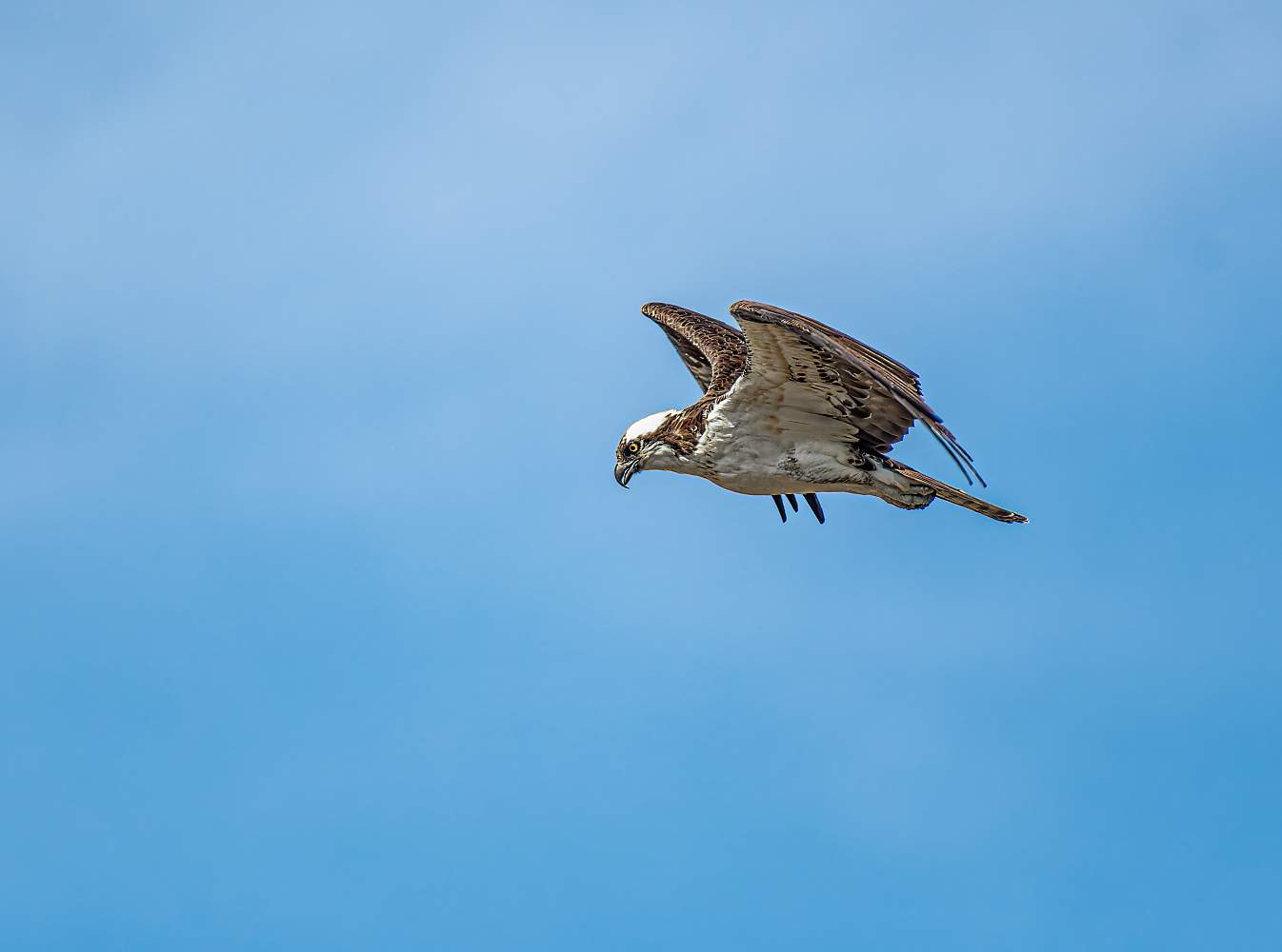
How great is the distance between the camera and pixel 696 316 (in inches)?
739

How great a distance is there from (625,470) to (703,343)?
2.76m

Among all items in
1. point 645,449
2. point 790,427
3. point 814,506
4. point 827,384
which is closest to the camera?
point 827,384


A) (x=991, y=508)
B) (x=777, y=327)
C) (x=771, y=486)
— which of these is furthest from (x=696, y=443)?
(x=991, y=508)

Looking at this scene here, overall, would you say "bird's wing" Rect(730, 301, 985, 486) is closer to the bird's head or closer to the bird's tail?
the bird's tail

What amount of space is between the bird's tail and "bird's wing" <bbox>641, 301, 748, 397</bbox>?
2240 millimetres

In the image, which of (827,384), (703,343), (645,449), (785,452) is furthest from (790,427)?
(703,343)

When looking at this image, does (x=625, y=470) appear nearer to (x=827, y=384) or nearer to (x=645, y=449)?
(x=645, y=449)

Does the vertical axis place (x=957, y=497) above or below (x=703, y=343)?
below

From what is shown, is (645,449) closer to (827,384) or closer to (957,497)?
(827,384)

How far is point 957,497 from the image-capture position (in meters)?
15.3

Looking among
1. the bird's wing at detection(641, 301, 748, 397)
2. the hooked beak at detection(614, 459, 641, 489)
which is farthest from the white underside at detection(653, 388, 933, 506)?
the hooked beak at detection(614, 459, 641, 489)

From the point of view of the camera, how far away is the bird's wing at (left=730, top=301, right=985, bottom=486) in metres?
12.7

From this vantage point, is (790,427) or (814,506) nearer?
(790,427)

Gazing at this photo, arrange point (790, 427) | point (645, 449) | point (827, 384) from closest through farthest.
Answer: point (827, 384), point (790, 427), point (645, 449)
